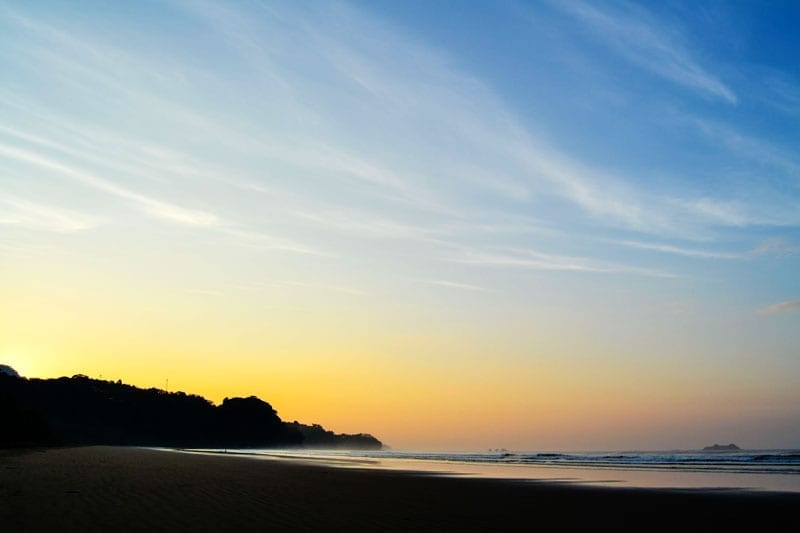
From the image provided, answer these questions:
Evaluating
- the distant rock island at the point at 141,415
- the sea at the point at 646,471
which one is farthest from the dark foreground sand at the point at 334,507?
the distant rock island at the point at 141,415

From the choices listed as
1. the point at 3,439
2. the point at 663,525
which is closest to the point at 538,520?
the point at 663,525

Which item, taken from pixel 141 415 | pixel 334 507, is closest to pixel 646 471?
pixel 334 507

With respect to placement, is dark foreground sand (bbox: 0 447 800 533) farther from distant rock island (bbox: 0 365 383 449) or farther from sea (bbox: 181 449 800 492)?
distant rock island (bbox: 0 365 383 449)

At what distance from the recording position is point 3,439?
53.3 m

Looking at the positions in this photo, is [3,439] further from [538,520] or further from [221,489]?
[538,520]

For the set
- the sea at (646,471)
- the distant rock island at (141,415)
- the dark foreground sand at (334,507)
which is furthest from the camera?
the distant rock island at (141,415)

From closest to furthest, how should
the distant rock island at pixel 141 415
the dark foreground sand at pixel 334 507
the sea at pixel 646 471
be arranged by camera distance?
the dark foreground sand at pixel 334 507, the sea at pixel 646 471, the distant rock island at pixel 141 415

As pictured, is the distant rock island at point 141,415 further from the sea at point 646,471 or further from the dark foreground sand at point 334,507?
the dark foreground sand at point 334,507

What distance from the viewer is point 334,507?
1407 cm

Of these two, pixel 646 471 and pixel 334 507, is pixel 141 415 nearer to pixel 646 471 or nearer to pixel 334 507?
→ pixel 646 471

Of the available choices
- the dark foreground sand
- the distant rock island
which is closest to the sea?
the dark foreground sand

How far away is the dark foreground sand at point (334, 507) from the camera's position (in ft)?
35.8

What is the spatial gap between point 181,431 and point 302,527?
586ft

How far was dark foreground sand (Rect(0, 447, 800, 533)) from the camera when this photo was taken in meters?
10.9
